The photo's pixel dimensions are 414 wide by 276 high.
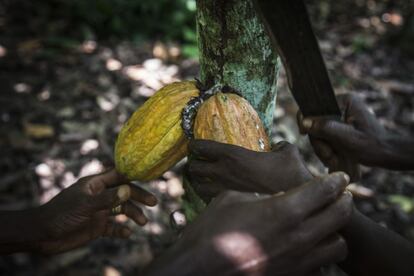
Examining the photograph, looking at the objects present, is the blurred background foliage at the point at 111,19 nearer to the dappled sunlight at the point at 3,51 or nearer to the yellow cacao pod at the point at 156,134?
the dappled sunlight at the point at 3,51

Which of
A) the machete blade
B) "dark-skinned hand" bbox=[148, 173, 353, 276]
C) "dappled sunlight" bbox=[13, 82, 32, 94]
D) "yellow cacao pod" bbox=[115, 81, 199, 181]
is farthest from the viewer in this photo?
"dappled sunlight" bbox=[13, 82, 32, 94]

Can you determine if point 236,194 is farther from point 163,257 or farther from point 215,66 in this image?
point 215,66

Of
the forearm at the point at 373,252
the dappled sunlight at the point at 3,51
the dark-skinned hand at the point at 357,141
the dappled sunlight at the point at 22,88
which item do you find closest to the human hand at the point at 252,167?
the forearm at the point at 373,252

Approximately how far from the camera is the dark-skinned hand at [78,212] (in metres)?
1.49

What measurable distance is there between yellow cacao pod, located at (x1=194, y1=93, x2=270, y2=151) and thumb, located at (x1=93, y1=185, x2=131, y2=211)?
1.06 feet

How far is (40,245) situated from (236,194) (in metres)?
0.85

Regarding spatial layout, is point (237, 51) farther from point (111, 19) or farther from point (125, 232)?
point (111, 19)

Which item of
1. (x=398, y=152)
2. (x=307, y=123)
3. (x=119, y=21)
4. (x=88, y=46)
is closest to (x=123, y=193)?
(x=307, y=123)

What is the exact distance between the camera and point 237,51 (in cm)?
136

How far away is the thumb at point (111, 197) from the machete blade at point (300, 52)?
0.62 m

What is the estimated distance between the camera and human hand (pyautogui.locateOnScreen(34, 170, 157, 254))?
4.88 ft

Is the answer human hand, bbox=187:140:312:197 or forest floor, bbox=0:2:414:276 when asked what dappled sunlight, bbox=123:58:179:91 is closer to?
forest floor, bbox=0:2:414:276

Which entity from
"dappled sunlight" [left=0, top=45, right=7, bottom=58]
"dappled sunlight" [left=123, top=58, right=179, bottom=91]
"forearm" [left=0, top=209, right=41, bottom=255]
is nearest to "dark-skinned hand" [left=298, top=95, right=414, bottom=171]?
"forearm" [left=0, top=209, right=41, bottom=255]

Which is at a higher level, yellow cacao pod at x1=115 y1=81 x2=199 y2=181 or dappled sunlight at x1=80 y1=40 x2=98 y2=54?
yellow cacao pod at x1=115 y1=81 x2=199 y2=181
